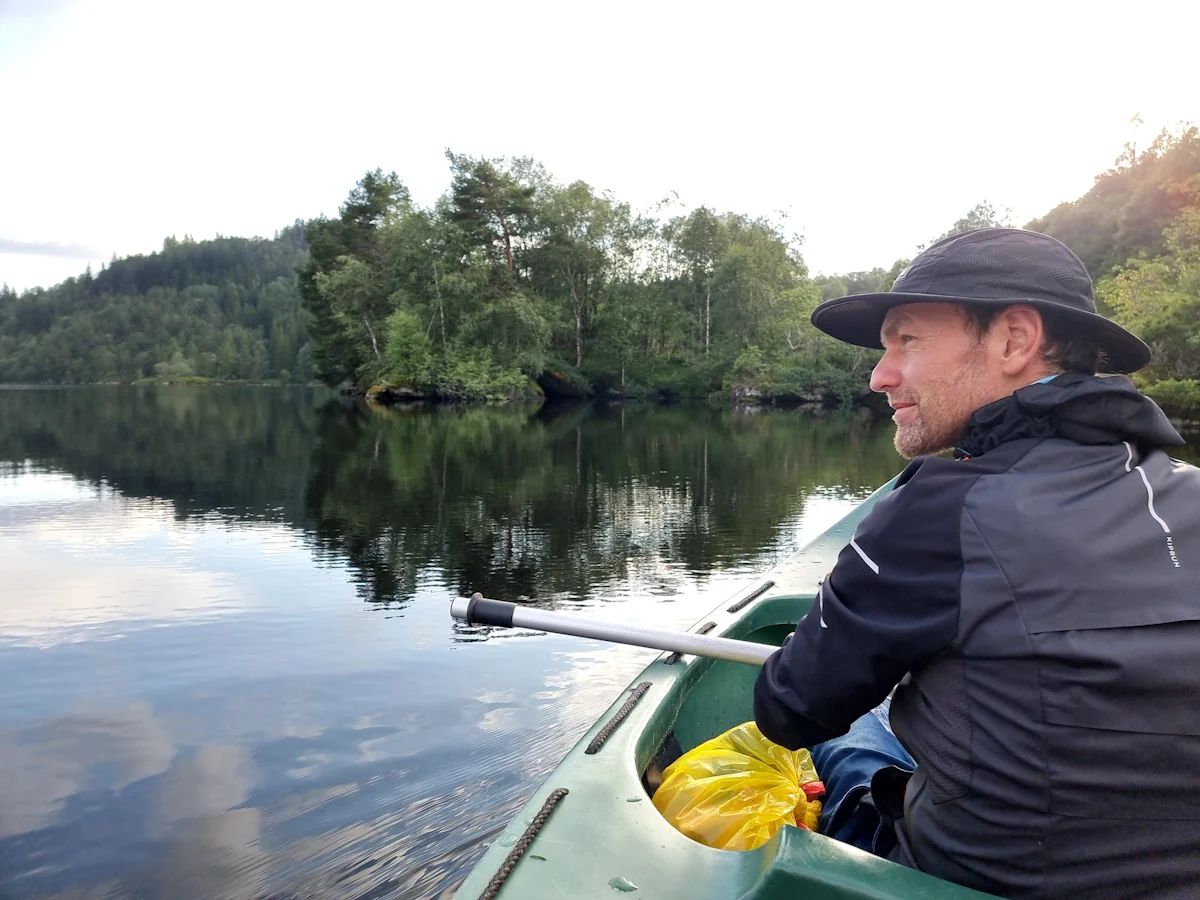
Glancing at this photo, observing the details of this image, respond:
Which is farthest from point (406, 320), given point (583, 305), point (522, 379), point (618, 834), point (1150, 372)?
point (618, 834)

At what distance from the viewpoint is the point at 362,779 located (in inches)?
143

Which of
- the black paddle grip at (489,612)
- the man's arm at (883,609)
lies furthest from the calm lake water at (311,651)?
the man's arm at (883,609)

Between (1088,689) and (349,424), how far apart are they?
2358 centimetres

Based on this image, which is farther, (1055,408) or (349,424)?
(349,424)

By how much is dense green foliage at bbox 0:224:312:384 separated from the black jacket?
8038 cm

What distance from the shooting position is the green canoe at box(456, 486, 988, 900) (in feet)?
4.68

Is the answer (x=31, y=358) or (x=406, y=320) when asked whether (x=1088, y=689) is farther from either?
(x=31, y=358)

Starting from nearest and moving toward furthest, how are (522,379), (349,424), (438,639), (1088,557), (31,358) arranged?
(1088,557), (438,639), (349,424), (522,379), (31,358)

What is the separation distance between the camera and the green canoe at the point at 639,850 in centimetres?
143

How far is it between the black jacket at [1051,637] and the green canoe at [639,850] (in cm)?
22

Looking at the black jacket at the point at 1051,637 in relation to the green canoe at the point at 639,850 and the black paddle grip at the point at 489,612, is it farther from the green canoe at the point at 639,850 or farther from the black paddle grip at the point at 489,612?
the black paddle grip at the point at 489,612

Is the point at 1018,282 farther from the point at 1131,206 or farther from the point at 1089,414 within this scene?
Answer: the point at 1131,206

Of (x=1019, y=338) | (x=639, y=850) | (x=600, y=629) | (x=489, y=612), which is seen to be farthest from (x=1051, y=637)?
(x=489, y=612)

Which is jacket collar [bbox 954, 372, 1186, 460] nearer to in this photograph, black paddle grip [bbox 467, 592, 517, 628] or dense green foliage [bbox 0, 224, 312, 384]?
black paddle grip [bbox 467, 592, 517, 628]
